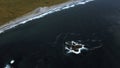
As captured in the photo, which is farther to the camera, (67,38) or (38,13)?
(38,13)

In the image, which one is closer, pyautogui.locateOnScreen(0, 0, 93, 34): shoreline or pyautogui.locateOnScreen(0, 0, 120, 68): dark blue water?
pyautogui.locateOnScreen(0, 0, 120, 68): dark blue water

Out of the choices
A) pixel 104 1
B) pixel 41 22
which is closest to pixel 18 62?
pixel 41 22

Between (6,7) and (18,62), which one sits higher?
(6,7)

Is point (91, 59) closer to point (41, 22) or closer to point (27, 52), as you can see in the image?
point (27, 52)

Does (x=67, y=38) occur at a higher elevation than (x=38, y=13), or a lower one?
lower

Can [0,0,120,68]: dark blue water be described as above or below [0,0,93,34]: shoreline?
below
